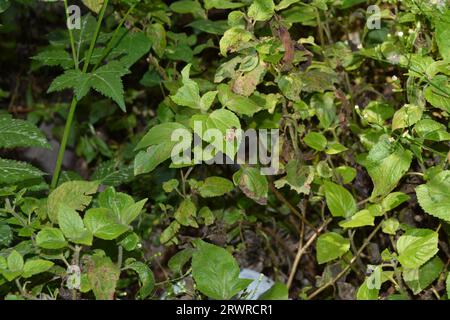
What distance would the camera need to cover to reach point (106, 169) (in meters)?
1.78

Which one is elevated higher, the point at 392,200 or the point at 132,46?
the point at 132,46

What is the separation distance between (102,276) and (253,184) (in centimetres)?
37

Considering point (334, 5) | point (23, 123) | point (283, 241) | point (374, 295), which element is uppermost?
point (334, 5)

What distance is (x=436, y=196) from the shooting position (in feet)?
4.31

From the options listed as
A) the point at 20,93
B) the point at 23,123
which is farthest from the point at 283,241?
the point at 20,93

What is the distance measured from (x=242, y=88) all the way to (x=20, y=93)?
4.60 ft

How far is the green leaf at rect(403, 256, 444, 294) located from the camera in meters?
1.43

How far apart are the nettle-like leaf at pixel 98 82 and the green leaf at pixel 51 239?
0.93 ft

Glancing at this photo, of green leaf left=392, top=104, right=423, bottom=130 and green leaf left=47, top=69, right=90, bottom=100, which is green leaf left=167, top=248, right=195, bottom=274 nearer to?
green leaf left=47, top=69, right=90, bottom=100

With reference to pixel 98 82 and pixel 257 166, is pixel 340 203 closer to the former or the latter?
pixel 257 166

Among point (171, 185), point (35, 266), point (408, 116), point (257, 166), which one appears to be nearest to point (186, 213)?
point (171, 185)

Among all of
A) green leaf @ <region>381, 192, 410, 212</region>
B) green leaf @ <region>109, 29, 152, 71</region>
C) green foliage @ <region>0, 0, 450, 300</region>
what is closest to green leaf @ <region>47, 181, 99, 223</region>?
green foliage @ <region>0, 0, 450, 300</region>
